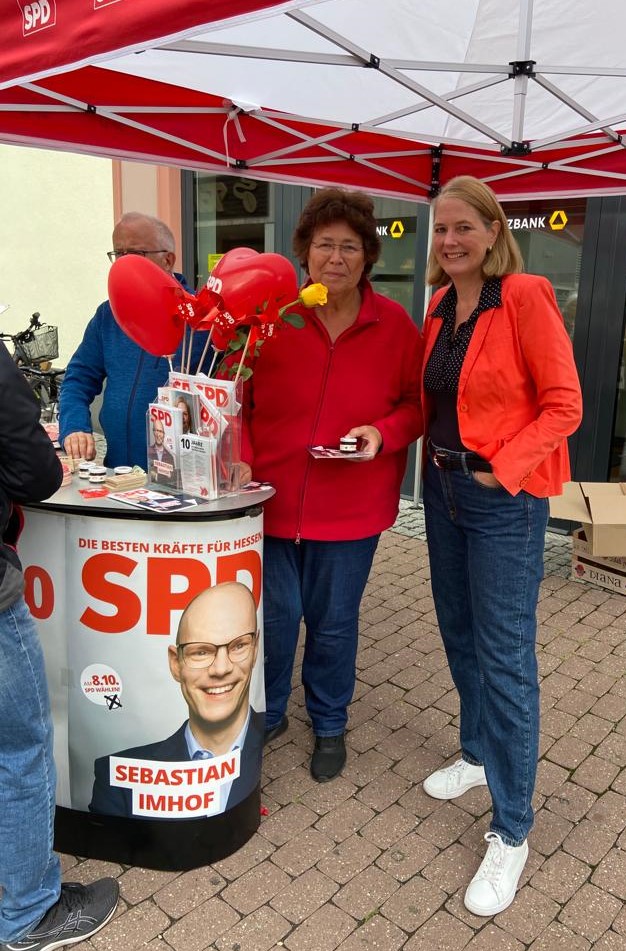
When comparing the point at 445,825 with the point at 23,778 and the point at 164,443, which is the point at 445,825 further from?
the point at 164,443

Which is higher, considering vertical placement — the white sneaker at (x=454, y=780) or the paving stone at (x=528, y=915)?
the white sneaker at (x=454, y=780)

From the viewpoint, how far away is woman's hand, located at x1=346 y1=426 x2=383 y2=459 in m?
2.45

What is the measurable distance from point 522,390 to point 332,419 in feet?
2.24

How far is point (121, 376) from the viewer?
9.47 feet

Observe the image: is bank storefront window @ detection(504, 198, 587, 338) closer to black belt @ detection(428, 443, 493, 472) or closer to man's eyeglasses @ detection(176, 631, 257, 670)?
black belt @ detection(428, 443, 493, 472)

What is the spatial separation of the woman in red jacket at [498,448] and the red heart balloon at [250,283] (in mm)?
482

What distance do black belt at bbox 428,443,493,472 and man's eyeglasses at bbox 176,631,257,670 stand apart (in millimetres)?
800

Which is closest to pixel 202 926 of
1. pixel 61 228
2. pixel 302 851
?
pixel 302 851

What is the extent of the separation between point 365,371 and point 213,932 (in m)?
1.79

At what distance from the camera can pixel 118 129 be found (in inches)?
136

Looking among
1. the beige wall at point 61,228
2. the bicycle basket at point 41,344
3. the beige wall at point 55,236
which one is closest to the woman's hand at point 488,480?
the beige wall at point 61,228

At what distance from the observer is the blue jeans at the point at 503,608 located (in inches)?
86.7

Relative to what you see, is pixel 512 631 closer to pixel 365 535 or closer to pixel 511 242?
pixel 365 535

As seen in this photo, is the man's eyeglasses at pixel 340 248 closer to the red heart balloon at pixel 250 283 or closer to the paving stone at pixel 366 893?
the red heart balloon at pixel 250 283
